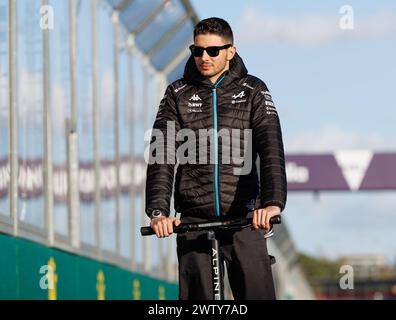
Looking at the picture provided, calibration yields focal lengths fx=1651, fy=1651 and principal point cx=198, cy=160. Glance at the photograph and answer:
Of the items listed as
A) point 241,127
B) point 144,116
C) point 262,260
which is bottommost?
point 262,260

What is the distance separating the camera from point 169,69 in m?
22.4

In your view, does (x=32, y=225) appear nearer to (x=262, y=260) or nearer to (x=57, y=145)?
(x=57, y=145)

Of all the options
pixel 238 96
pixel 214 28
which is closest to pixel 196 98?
pixel 238 96

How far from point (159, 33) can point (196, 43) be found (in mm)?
12219

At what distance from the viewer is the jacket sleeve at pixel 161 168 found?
732cm

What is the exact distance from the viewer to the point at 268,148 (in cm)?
732

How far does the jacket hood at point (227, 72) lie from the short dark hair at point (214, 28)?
0.17 meters

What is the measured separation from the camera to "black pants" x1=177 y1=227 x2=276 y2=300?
286 inches

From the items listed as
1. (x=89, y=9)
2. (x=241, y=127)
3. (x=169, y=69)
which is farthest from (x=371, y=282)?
(x=241, y=127)

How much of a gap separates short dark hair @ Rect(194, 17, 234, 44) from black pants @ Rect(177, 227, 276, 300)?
884 mm

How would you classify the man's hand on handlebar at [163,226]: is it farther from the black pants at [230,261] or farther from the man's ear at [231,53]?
the man's ear at [231,53]

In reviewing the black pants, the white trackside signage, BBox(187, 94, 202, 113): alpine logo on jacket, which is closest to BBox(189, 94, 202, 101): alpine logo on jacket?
BBox(187, 94, 202, 113): alpine logo on jacket
